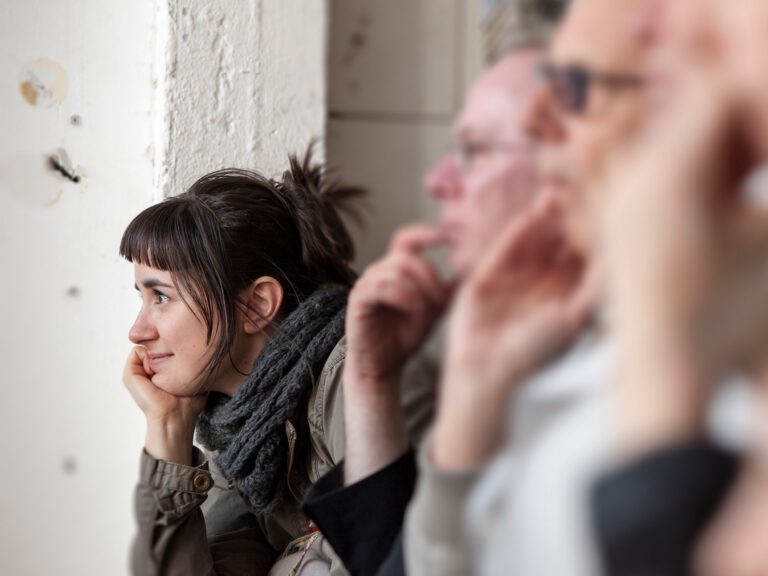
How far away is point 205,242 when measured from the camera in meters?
0.73

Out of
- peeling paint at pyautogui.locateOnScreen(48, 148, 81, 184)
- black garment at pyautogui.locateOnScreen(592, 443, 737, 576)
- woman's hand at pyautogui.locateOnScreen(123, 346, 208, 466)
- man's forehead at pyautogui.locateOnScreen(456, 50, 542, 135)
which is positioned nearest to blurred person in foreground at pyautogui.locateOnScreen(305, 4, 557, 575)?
man's forehead at pyautogui.locateOnScreen(456, 50, 542, 135)

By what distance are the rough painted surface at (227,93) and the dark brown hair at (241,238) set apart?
0.07 ft

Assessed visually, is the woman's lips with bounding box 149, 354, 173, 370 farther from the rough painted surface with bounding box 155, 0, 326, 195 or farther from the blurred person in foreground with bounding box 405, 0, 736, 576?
the blurred person in foreground with bounding box 405, 0, 736, 576

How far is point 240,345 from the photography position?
0.78 m

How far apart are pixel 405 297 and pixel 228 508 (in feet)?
1.72

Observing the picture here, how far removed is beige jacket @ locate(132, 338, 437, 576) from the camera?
2.03ft

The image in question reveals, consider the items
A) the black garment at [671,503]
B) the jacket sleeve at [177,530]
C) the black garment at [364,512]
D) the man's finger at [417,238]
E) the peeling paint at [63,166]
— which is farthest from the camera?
the peeling paint at [63,166]

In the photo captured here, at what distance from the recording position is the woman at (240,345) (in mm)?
704

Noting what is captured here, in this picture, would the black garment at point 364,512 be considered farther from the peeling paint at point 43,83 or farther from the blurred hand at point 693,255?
the peeling paint at point 43,83

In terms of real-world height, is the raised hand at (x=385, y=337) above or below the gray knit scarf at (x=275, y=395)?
above

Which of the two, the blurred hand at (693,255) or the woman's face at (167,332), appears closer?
the blurred hand at (693,255)

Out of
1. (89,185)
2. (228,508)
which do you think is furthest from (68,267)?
(228,508)

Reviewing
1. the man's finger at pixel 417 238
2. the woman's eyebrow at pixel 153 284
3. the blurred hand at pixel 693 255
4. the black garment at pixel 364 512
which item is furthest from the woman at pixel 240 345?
the blurred hand at pixel 693 255

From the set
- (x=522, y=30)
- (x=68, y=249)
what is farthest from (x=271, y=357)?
(x=522, y=30)
